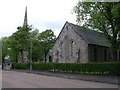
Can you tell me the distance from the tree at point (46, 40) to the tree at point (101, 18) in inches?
1527

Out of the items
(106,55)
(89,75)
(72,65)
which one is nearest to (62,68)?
(72,65)

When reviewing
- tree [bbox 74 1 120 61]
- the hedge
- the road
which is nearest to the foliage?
the hedge

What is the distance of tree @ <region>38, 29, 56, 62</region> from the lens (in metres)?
74.2

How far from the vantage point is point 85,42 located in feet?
167

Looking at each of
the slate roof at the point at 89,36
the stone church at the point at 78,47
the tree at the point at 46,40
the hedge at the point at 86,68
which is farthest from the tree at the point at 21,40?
the hedge at the point at 86,68

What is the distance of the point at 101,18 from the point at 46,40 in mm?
44946

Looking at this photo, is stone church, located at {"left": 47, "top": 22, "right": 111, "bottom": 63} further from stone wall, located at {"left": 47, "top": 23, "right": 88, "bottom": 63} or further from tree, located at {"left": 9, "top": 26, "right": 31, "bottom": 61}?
tree, located at {"left": 9, "top": 26, "right": 31, "bottom": 61}

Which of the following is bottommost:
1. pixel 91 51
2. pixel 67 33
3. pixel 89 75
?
pixel 89 75

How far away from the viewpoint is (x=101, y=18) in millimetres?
32125

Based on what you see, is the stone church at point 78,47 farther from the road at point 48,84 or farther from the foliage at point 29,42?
the road at point 48,84

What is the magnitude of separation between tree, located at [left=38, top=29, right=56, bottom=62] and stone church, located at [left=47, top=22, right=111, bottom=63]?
12916 millimetres

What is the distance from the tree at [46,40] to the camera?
74188mm

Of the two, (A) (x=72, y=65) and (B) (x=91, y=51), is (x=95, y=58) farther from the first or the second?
(A) (x=72, y=65)

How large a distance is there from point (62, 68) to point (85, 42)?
13085mm
